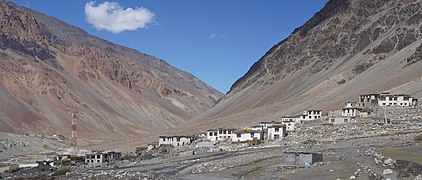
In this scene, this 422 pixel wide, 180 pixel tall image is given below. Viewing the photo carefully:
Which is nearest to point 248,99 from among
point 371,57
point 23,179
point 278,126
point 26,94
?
point 371,57

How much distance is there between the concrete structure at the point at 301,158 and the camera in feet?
142

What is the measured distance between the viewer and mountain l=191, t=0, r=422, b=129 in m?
117

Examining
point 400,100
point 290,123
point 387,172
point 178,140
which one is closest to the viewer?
point 387,172

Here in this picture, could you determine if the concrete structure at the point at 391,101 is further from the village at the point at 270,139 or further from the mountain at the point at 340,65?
the mountain at the point at 340,65

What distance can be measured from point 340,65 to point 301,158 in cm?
12119

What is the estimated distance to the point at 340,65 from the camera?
160 metres

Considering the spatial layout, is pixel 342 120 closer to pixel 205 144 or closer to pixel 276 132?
pixel 276 132

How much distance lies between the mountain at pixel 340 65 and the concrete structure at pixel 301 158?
5392 cm

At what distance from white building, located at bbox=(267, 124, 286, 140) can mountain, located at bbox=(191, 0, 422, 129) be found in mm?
27393

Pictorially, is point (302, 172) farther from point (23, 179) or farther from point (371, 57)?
point (371, 57)

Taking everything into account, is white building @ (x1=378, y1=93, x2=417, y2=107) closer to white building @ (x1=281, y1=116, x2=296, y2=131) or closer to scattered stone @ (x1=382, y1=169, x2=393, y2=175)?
white building @ (x1=281, y1=116, x2=296, y2=131)

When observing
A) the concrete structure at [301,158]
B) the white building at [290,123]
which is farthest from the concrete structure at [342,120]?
the concrete structure at [301,158]

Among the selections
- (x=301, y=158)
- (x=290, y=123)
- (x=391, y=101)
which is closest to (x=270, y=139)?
(x=290, y=123)

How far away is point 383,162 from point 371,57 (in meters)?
116
